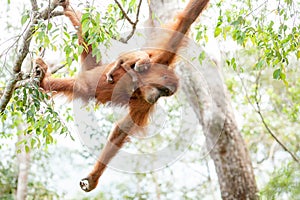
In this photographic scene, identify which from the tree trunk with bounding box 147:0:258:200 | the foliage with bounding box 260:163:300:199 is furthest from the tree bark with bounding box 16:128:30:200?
the foliage with bounding box 260:163:300:199

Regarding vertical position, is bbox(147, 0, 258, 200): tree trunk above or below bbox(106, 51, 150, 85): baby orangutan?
above

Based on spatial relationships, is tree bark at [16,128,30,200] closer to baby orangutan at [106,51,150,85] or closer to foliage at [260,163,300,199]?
foliage at [260,163,300,199]

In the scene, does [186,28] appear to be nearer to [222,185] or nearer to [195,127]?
[195,127]

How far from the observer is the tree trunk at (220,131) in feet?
17.0

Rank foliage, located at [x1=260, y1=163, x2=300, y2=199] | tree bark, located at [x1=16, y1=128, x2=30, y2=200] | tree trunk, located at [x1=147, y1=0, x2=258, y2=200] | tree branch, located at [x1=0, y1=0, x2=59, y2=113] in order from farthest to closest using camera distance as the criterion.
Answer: tree bark, located at [x1=16, y1=128, x2=30, y2=200] < tree trunk, located at [x1=147, y1=0, x2=258, y2=200] < foliage, located at [x1=260, y1=163, x2=300, y2=199] < tree branch, located at [x1=0, y1=0, x2=59, y2=113]

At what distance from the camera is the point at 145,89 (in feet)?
10.8

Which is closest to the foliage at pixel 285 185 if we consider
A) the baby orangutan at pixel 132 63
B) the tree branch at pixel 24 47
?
the baby orangutan at pixel 132 63

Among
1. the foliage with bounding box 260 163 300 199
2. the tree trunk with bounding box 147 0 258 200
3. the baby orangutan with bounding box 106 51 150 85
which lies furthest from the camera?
the tree trunk with bounding box 147 0 258 200

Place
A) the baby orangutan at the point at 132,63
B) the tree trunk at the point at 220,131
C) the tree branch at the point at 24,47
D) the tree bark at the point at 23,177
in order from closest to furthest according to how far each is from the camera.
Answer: the tree branch at the point at 24,47 → the baby orangutan at the point at 132,63 → the tree trunk at the point at 220,131 → the tree bark at the point at 23,177

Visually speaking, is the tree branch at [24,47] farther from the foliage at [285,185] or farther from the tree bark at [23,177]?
the tree bark at [23,177]

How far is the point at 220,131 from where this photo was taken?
524cm

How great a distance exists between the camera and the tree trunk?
5.17 metres

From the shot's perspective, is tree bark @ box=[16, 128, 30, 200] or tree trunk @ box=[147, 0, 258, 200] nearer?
tree trunk @ box=[147, 0, 258, 200]

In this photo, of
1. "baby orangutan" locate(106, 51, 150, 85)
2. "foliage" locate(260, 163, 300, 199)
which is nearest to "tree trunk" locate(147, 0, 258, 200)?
"foliage" locate(260, 163, 300, 199)
